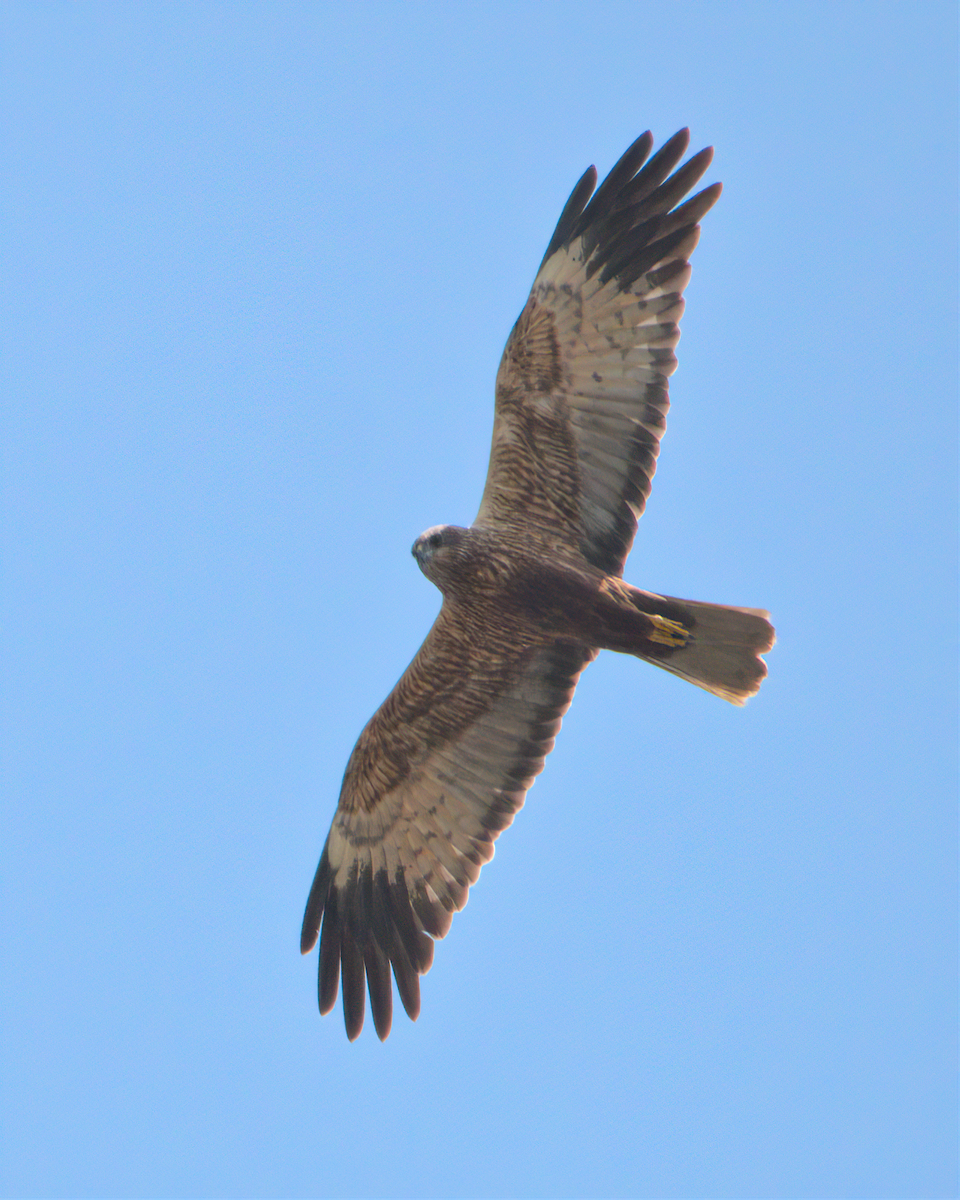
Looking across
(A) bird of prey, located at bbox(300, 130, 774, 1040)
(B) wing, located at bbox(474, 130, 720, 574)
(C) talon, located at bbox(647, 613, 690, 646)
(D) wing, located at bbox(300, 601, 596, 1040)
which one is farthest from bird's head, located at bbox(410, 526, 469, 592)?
(C) talon, located at bbox(647, 613, 690, 646)

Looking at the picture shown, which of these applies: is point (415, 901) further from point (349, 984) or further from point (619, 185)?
point (619, 185)

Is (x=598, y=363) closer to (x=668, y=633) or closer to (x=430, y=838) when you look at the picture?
(x=668, y=633)

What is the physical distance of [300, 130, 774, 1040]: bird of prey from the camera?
8719 millimetres

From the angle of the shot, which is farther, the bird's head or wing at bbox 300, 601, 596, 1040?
wing at bbox 300, 601, 596, 1040

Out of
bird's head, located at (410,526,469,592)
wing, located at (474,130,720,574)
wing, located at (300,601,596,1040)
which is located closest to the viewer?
A: wing, located at (474,130,720,574)

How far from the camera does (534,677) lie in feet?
31.7

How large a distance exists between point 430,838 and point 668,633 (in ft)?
7.81

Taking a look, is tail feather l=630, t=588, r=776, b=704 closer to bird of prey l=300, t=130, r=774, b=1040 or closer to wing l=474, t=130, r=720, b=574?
bird of prey l=300, t=130, r=774, b=1040

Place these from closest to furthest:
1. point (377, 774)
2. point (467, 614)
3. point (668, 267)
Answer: point (668, 267), point (467, 614), point (377, 774)

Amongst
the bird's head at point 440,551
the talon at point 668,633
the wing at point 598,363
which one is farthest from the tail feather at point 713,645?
the bird's head at point 440,551

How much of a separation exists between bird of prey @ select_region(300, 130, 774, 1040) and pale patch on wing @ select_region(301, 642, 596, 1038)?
1 centimetres

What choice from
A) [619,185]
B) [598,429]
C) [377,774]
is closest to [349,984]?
[377,774]

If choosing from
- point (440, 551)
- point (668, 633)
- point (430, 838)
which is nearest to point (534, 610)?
point (440, 551)

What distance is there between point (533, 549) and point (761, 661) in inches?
63.9
